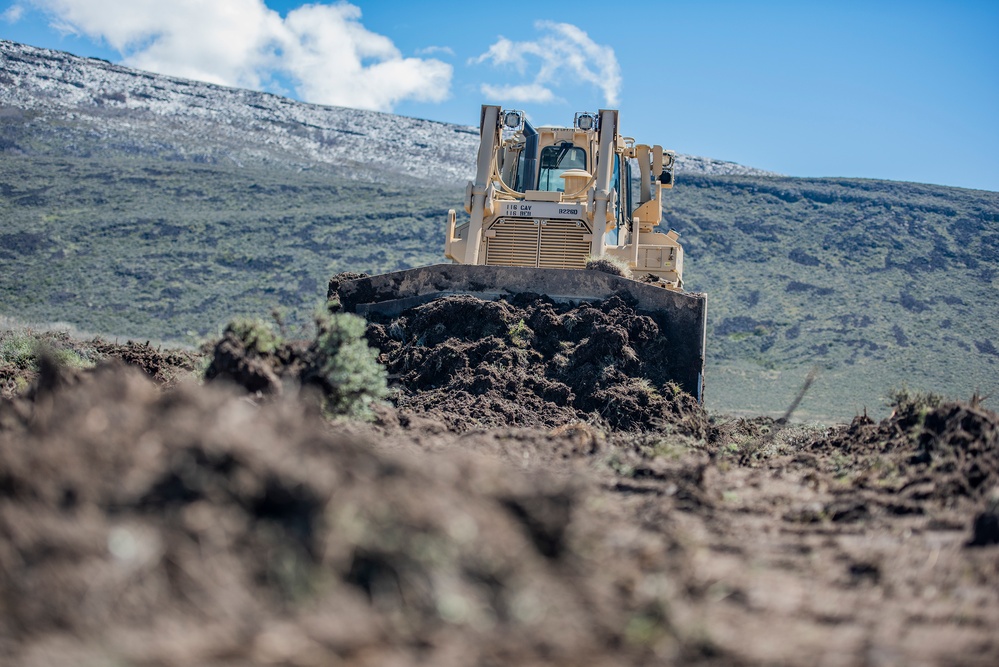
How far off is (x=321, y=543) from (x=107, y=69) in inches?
2802

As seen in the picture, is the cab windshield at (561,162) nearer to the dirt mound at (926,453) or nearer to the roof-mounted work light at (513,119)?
the roof-mounted work light at (513,119)

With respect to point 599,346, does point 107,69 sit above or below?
above

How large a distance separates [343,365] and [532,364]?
377 centimetres

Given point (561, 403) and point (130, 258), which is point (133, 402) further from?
point (130, 258)

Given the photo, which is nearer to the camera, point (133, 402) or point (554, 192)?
point (133, 402)

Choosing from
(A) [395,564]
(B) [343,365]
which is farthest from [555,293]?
(A) [395,564]

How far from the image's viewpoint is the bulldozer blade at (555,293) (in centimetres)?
1330

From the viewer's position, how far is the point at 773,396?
31.2 meters

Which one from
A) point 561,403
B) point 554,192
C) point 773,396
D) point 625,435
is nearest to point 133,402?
Result: point 625,435

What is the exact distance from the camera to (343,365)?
9.45 metres

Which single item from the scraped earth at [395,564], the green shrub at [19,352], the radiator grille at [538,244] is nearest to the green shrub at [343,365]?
the scraped earth at [395,564]

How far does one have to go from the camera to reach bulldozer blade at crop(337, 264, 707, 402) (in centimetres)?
1330

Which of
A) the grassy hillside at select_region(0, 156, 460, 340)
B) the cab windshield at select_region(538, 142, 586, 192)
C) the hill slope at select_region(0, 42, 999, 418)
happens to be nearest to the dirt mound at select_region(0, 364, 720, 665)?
the cab windshield at select_region(538, 142, 586, 192)

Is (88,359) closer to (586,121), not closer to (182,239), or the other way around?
(586,121)
